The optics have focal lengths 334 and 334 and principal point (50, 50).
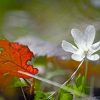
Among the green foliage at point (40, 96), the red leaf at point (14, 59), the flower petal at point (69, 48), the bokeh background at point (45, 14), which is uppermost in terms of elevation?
the bokeh background at point (45, 14)

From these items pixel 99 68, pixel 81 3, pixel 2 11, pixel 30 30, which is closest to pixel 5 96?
pixel 99 68

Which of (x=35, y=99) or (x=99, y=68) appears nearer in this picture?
(x=35, y=99)

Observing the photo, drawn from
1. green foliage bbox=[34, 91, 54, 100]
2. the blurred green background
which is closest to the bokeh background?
the blurred green background

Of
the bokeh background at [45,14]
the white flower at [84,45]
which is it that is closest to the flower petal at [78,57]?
the white flower at [84,45]

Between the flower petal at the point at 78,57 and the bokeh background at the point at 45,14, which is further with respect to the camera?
the bokeh background at the point at 45,14

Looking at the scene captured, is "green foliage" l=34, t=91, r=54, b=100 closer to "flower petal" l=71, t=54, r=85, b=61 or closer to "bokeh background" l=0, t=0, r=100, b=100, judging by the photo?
"flower petal" l=71, t=54, r=85, b=61

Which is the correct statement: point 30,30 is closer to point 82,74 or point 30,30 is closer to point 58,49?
point 58,49

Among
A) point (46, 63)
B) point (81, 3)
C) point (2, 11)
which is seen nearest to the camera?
point (46, 63)

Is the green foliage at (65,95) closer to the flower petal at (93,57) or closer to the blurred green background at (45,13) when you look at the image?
the flower petal at (93,57)
